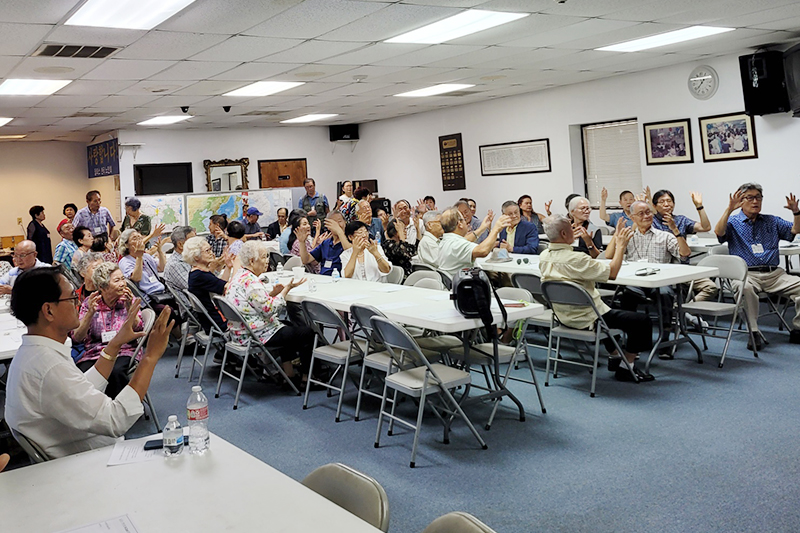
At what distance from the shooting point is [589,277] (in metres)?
5.35

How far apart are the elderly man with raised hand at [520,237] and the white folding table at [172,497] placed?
633cm

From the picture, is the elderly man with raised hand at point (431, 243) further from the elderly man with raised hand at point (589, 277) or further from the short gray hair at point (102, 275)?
the short gray hair at point (102, 275)

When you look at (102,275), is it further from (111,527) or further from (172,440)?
(111,527)

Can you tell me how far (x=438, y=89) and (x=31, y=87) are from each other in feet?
18.1

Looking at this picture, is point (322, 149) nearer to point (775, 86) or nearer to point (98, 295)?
point (775, 86)

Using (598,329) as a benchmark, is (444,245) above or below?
above

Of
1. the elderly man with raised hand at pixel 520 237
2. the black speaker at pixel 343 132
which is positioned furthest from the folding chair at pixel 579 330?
the black speaker at pixel 343 132

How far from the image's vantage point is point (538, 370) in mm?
6117

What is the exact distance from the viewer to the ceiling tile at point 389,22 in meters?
5.57

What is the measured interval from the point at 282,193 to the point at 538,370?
929cm

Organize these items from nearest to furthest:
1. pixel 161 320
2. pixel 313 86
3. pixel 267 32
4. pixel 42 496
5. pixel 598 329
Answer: pixel 42 496 → pixel 161 320 → pixel 598 329 → pixel 267 32 → pixel 313 86

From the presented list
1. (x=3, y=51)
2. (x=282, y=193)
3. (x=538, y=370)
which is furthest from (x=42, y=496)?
(x=282, y=193)

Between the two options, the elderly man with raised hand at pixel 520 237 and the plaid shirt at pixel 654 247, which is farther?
the elderly man with raised hand at pixel 520 237

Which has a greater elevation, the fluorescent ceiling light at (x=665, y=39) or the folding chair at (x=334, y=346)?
the fluorescent ceiling light at (x=665, y=39)
